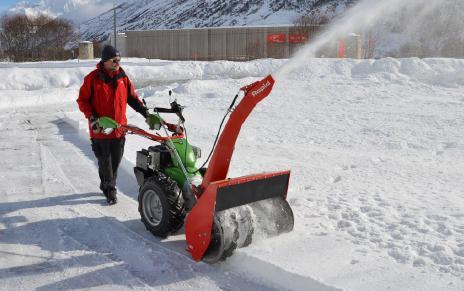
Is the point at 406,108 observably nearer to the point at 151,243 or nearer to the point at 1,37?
the point at 151,243

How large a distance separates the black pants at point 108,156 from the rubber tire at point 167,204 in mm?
1113

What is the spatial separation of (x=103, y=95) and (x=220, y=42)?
39120 mm

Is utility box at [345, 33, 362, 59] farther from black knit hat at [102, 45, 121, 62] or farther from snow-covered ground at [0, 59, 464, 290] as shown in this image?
black knit hat at [102, 45, 121, 62]

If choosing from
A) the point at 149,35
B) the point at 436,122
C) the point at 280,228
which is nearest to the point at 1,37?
the point at 149,35

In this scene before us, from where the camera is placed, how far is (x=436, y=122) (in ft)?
34.8

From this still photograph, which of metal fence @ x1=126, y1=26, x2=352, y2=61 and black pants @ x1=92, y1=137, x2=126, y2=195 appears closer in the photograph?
black pants @ x1=92, y1=137, x2=126, y2=195

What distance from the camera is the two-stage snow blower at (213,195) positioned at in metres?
3.93

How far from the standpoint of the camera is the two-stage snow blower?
12.9ft

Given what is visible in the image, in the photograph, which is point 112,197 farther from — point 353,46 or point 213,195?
point 353,46

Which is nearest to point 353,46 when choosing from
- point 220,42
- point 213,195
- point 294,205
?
point 220,42

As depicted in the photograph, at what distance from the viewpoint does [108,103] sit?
17.9 feet

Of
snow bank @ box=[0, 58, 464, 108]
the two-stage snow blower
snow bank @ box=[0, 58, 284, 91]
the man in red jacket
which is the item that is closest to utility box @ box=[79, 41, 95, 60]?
snow bank @ box=[0, 58, 284, 91]

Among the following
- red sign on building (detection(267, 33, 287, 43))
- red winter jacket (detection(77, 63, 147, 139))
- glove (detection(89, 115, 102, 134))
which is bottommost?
glove (detection(89, 115, 102, 134))

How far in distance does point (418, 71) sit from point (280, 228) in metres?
13.9
